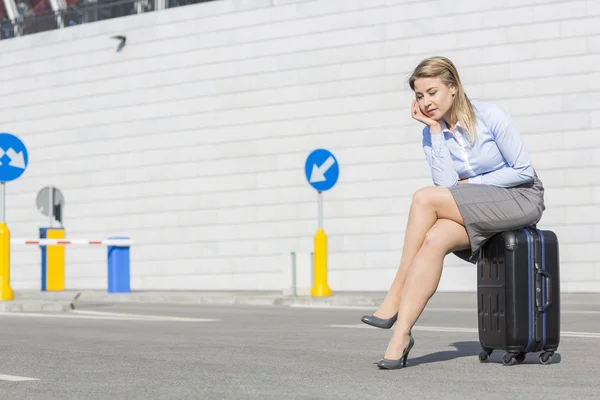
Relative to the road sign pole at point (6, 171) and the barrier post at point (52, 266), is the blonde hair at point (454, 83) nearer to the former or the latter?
the road sign pole at point (6, 171)

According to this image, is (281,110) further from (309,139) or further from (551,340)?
(551,340)

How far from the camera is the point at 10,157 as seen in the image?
623 inches

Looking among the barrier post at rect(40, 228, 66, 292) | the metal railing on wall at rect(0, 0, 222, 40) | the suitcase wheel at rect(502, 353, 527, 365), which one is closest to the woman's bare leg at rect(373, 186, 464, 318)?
the suitcase wheel at rect(502, 353, 527, 365)

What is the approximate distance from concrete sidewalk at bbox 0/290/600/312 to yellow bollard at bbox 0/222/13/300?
52cm

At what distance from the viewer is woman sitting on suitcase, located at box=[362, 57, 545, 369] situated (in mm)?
6273

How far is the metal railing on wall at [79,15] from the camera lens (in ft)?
83.4

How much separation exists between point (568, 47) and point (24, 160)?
8835 millimetres

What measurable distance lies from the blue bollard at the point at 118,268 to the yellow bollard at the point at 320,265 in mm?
3766

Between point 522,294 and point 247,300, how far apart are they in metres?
11.6

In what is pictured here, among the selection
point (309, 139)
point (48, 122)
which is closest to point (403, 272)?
point (309, 139)

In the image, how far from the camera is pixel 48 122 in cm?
2628

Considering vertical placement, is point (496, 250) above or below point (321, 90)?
below

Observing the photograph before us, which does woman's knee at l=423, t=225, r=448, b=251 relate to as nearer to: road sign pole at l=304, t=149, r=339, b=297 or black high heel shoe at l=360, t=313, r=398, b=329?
black high heel shoe at l=360, t=313, r=398, b=329

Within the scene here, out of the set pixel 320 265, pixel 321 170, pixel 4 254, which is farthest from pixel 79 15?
pixel 4 254
